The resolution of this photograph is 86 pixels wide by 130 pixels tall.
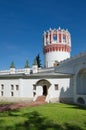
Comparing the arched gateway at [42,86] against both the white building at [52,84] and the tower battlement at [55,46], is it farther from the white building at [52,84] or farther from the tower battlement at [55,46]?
the tower battlement at [55,46]

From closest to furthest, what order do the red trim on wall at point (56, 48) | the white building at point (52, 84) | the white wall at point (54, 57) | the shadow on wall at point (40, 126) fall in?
the shadow on wall at point (40, 126)
the white building at point (52, 84)
the white wall at point (54, 57)
the red trim on wall at point (56, 48)

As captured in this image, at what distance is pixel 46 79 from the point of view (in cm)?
3675

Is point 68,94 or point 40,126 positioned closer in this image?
point 40,126

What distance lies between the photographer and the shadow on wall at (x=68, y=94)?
115 ft

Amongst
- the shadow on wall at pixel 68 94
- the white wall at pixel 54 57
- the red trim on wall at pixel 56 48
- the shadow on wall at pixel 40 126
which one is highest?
the red trim on wall at pixel 56 48

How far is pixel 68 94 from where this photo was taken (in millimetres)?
35312

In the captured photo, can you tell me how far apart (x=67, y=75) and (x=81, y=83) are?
2.61 m

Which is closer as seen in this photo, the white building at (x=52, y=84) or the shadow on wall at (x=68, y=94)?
the white building at (x=52, y=84)

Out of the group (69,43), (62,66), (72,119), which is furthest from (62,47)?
(72,119)

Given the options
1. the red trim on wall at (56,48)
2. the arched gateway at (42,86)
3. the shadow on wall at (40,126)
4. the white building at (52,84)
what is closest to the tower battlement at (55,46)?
the red trim on wall at (56,48)

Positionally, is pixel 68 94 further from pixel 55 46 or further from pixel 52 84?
pixel 55 46

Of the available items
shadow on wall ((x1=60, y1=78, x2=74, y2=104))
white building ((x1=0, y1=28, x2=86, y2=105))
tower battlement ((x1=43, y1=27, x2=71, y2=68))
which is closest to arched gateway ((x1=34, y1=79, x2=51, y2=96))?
white building ((x1=0, y1=28, x2=86, y2=105))

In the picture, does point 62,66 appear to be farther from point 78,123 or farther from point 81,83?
point 78,123

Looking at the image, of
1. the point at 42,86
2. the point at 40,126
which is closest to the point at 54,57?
the point at 42,86
